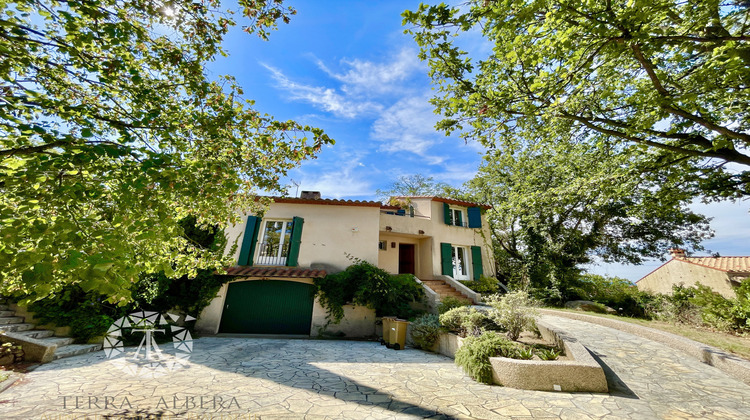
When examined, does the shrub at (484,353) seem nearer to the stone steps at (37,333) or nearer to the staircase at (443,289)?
the staircase at (443,289)

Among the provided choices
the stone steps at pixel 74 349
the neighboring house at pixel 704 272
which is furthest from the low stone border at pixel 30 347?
the neighboring house at pixel 704 272

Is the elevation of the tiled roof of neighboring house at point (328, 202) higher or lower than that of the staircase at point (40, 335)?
higher

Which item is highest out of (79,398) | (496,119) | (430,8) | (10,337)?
(430,8)

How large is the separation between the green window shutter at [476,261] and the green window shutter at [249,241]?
11678 mm

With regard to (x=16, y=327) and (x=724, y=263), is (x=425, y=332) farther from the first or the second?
(x=724, y=263)

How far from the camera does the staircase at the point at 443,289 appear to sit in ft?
41.5

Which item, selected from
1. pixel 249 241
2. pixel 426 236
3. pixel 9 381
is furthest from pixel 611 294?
pixel 9 381

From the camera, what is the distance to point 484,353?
5.46m

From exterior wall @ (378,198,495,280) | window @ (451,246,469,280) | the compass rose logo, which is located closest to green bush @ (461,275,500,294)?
window @ (451,246,469,280)

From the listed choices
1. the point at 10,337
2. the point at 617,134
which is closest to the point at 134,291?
the point at 10,337

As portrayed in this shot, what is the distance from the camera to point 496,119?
6035mm

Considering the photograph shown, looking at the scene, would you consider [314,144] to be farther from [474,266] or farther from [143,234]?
[474,266]

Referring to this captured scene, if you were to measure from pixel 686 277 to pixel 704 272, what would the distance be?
0.80m

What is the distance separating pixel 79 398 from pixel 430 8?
8.61 metres
